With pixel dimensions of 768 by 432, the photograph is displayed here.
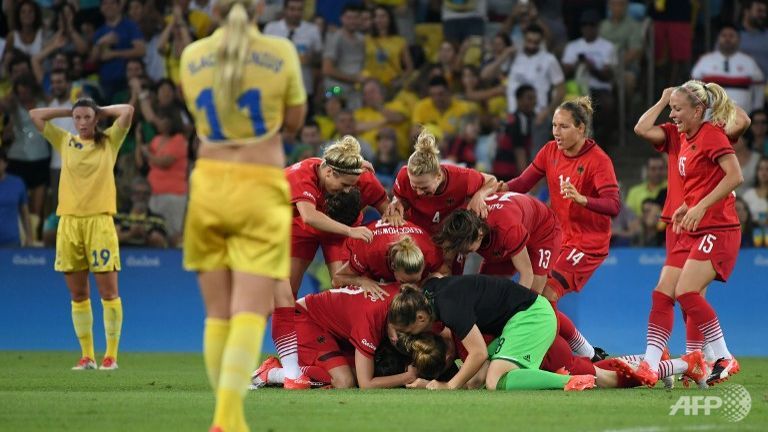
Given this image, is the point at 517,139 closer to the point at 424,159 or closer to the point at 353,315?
the point at 424,159

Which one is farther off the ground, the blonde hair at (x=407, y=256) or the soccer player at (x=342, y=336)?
the blonde hair at (x=407, y=256)

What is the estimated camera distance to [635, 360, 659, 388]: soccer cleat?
10.6 metres

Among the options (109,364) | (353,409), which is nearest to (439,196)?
(353,409)

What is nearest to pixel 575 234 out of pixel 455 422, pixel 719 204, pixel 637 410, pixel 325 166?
pixel 719 204

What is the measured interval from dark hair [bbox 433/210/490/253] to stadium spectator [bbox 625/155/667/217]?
7.23m

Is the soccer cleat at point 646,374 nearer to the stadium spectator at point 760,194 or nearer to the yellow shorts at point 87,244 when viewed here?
the yellow shorts at point 87,244

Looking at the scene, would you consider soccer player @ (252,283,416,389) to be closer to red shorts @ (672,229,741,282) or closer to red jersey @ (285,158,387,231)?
red jersey @ (285,158,387,231)

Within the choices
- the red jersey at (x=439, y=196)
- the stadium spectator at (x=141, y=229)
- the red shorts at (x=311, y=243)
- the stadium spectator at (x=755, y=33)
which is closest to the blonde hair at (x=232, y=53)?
the red jersey at (x=439, y=196)

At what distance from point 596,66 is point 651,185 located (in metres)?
2.23

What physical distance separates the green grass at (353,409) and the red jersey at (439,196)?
1.98 meters

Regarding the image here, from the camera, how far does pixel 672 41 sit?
20188 millimetres

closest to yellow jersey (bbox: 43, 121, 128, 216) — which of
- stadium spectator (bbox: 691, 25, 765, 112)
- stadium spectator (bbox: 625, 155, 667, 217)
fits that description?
stadium spectator (bbox: 625, 155, 667, 217)

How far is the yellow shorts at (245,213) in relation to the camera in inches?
274

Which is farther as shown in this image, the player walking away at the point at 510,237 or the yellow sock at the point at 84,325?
the yellow sock at the point at 84,325
